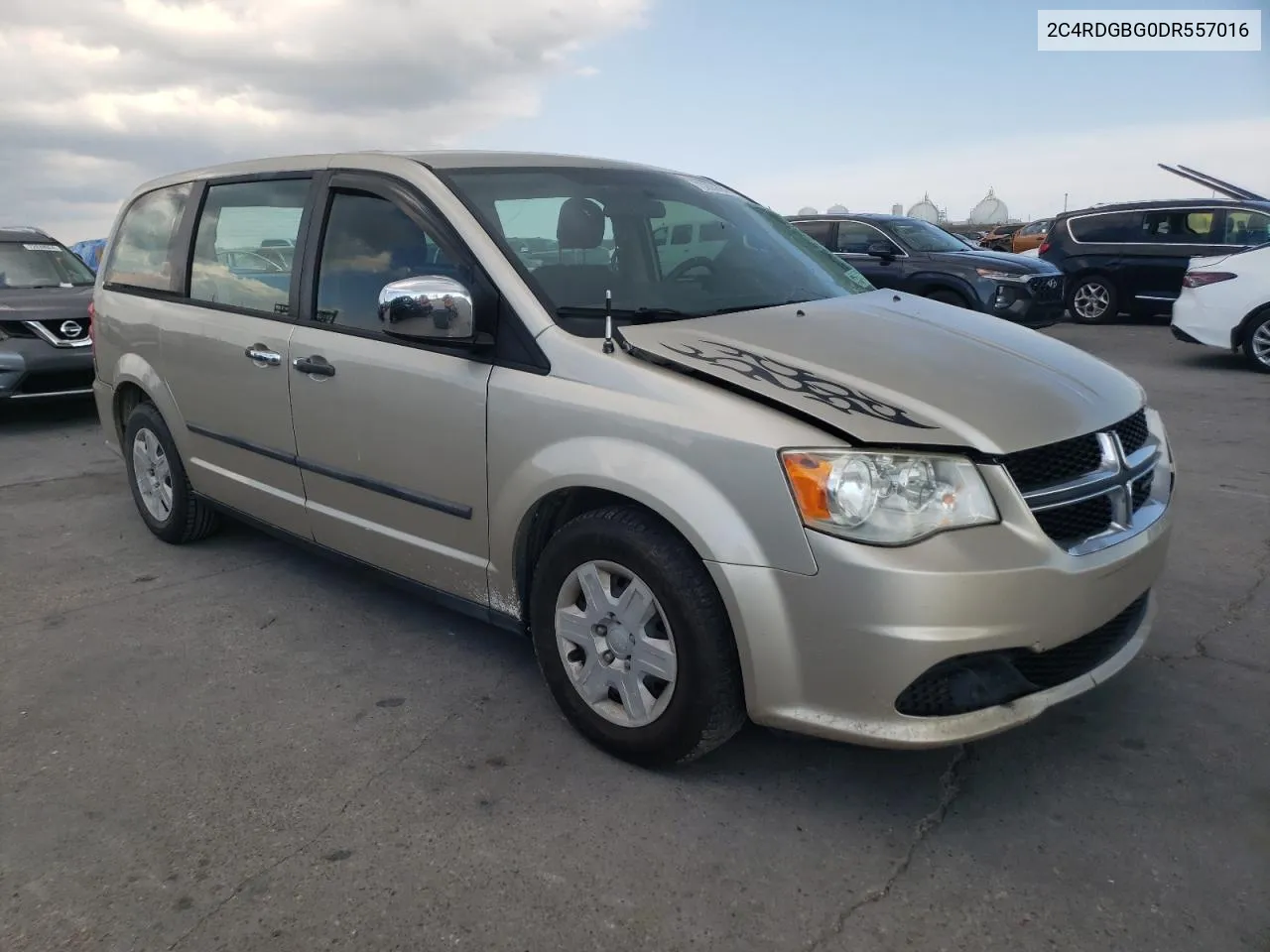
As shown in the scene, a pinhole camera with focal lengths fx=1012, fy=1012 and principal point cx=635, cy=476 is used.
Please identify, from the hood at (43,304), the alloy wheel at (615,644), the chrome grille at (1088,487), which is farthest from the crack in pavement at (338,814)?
the hood at (43,304)

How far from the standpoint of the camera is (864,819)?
8.57ft

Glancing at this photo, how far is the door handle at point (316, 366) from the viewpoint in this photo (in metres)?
3.52

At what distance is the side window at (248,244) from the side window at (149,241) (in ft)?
0.90

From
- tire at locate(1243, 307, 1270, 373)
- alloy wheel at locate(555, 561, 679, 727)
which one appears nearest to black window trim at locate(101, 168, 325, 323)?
alloy wheel at locate(555, 561, 679, 727)

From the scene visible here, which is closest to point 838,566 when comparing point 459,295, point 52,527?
point 459,295

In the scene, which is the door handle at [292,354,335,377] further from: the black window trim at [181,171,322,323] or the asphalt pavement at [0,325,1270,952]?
the asphalt pavement at [0,325,1270,952]

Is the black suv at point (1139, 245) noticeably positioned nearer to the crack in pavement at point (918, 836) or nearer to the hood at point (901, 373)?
the hood at point (901, 373)

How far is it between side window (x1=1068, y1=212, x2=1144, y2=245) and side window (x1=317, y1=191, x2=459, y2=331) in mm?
12656

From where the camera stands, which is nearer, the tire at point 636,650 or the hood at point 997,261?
the tire at point 636,650

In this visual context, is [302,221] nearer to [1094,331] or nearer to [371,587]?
[371,587]

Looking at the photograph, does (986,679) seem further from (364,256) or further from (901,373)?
(364,256)

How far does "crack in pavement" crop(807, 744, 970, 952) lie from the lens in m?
2.20

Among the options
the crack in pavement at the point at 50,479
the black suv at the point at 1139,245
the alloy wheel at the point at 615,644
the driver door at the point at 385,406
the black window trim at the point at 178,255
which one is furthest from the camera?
the black suv at the point at 1139,245

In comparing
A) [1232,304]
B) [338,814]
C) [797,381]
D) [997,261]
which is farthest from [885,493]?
[997,261]
